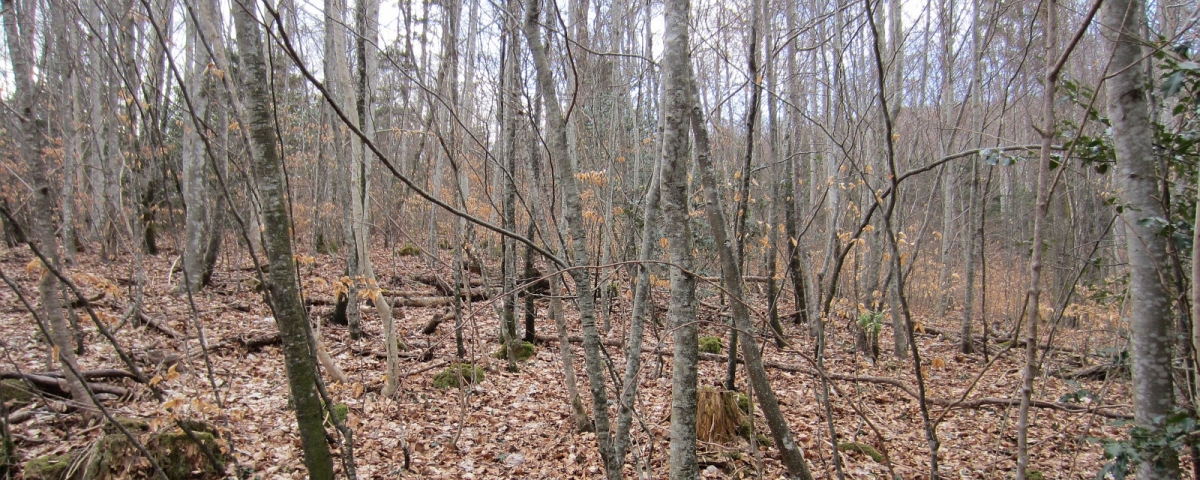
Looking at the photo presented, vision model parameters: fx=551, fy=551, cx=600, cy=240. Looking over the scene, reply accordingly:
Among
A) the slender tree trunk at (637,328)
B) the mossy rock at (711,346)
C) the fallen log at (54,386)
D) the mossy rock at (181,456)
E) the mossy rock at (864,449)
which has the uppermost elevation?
the slender tree trunk at (637,328)

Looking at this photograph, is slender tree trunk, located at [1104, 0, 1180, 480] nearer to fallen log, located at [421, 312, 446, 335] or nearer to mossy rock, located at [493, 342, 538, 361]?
mossy rock, located at [493, 342, 538, 361]

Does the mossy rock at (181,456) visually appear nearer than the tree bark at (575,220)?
No

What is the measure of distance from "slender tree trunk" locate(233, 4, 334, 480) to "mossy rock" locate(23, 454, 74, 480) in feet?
6.57

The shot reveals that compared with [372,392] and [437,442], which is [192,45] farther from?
[437,442]

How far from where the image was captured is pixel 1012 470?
14.8ft

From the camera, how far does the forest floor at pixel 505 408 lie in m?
4.08

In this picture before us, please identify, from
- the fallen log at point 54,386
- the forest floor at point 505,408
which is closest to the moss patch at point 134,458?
the forest floor at point 505,408

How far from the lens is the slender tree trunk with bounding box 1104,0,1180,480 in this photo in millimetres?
2648

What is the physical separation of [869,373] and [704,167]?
5.78 metres

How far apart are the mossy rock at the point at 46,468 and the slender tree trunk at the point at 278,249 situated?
6.57ft

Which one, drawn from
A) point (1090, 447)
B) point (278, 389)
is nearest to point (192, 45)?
point (278, 389)

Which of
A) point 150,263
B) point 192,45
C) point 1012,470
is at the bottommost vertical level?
point 1012,470

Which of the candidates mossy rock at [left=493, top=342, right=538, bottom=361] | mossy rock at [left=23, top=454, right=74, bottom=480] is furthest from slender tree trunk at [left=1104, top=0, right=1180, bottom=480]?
mossy rock at [left=23, top=454, right=74, bottom=480]

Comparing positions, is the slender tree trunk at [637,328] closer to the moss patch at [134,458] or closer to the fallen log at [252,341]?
the moss patch at [134,458]
